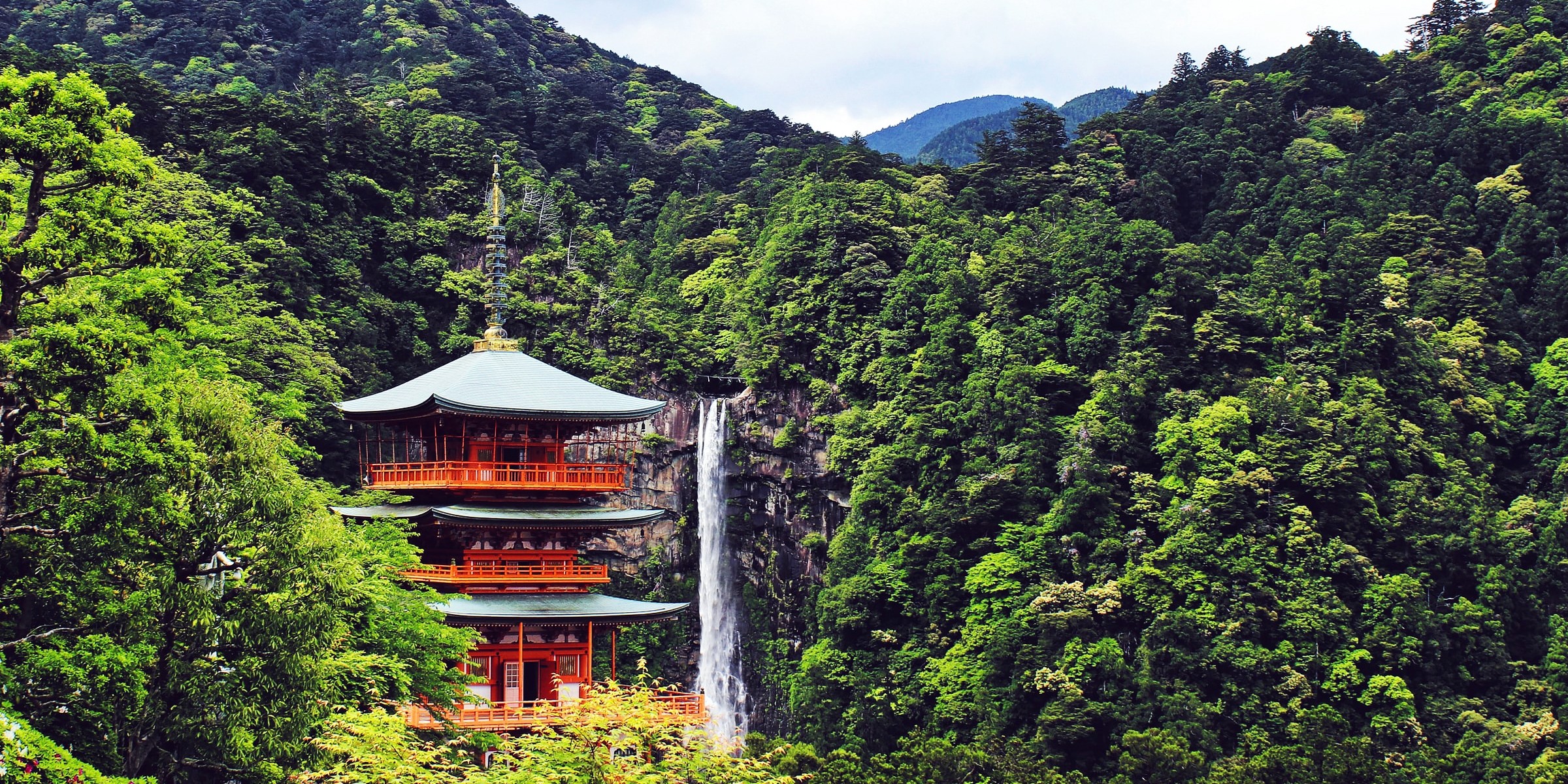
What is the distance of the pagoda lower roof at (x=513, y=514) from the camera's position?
2945cm

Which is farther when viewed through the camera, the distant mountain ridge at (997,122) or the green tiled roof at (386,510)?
the distant mountain ridge at (997,122)

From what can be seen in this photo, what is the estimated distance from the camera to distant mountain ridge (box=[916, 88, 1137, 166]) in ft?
447

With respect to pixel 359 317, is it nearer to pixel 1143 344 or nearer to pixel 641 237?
pixel 641 237

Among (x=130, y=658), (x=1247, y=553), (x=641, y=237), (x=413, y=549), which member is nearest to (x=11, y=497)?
(x=130, y=658)

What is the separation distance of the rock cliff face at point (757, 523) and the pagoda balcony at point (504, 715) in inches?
708

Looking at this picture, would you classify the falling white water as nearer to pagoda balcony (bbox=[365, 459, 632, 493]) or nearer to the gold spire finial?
the gold spire finial

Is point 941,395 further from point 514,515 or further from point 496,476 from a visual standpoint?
point 514,515


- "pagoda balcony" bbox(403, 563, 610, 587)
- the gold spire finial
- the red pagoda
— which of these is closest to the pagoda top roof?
the red pagoda

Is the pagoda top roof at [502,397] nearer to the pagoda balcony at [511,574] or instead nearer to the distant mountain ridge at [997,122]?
the pagoda balcony at [511,574]

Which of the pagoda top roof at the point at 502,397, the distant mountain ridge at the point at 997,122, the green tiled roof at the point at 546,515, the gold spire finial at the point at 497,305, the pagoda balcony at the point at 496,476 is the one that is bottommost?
the green tiled roof at the point at 546,515

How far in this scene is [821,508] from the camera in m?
49.4

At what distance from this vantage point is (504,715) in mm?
28375

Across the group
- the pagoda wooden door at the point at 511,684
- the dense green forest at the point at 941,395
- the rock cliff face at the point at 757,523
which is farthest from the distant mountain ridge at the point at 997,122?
the pagoda wooden door at the point at 511,684

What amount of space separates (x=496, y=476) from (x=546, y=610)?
9.46ft
